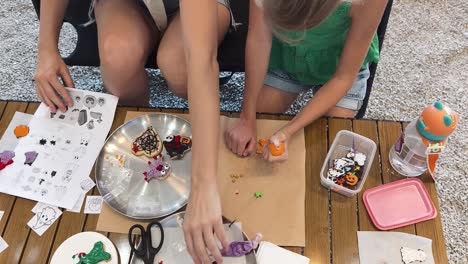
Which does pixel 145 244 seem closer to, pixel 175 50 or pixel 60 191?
pixel 60 191

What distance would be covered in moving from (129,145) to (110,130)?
67mm

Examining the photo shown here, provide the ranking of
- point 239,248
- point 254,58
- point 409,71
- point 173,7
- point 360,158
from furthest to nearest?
point 409,71, point 173,7, point 254,58, point 360,158, point 239,248

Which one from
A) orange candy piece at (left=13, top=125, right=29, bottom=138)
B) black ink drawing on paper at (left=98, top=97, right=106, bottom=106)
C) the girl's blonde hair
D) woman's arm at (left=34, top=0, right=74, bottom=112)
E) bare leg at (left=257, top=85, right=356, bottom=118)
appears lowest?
orange candy piece at (left=13, top=125, right=29, bottom=138)

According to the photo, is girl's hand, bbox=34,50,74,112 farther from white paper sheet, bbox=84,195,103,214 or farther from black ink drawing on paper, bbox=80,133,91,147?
white paper sheet, bbox=84,195,103,214

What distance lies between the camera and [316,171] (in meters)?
0.87

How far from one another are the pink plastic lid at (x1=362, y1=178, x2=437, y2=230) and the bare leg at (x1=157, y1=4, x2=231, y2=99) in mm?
491

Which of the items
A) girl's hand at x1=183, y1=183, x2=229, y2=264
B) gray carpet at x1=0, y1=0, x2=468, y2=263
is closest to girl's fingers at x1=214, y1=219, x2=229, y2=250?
girl's hand at x1=183, y1=183, x2=229, y2=264

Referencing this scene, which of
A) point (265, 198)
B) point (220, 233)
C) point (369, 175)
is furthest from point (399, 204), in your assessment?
point (220, 233)

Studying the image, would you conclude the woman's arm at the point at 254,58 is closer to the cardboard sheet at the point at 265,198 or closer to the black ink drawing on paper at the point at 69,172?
the cardboard sheet at the point at 265,198

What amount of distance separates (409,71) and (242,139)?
86 cm

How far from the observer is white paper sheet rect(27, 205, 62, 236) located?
0.83 meters

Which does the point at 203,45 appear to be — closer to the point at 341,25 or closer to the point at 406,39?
the point at 341,25

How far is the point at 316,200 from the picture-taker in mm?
832

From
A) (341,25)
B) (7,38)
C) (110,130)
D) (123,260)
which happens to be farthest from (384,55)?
(7,38)
